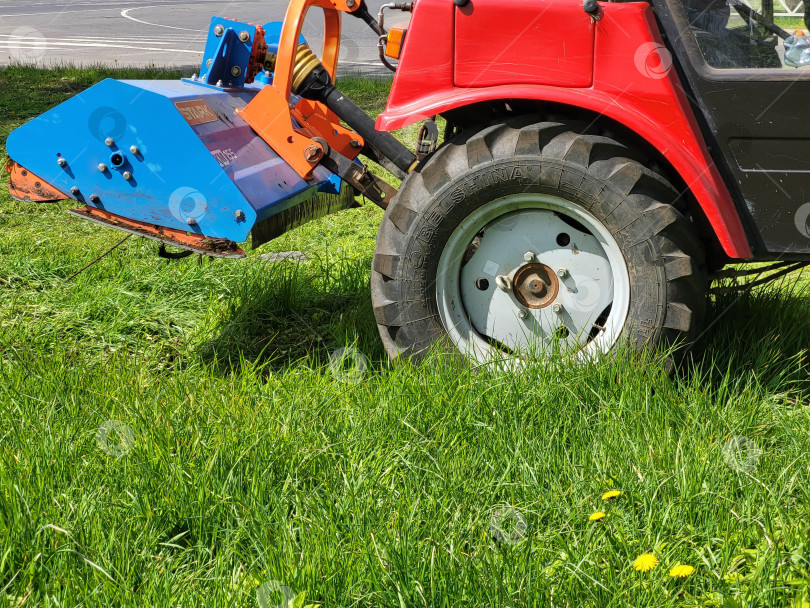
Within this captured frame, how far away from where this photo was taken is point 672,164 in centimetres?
269

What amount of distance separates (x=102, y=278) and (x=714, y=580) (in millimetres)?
3219

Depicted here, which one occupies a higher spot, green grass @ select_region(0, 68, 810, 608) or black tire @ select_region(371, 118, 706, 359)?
black tire @ select_region(371, 118, 706, 359)

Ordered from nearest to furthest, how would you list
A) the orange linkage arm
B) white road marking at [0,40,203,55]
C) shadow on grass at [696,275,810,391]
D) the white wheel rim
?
1. the white wheel rim
2. shadow on grass at [696,275,810,391]
3. the orange linkage arm
4. white road marking at [0,40,203,55]

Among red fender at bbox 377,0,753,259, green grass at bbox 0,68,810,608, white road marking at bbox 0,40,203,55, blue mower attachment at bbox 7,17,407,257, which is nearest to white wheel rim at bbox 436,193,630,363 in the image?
green grass at bbox 0,68,810,608

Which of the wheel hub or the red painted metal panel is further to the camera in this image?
the wheel hub

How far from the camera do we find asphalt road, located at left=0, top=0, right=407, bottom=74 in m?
12.3

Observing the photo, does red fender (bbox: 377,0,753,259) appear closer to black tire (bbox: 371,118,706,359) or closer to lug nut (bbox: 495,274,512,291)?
black tire (bbox: 371,118,706,359)

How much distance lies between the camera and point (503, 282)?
2.93 metres

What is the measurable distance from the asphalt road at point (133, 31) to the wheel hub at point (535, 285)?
27.9 feet

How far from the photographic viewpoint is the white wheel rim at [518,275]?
284 centimetres

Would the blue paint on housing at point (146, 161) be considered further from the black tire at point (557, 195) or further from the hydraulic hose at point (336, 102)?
the black tire at point (557, 195)

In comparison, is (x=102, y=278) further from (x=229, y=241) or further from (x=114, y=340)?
(x=229, y=241)

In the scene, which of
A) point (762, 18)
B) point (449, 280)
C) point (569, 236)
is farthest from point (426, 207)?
point (762, 18)

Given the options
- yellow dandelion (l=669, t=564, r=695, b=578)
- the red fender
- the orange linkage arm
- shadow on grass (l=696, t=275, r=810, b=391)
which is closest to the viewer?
yellow dandelion (l=669, t=564, r=695, b=578)
